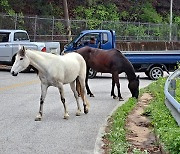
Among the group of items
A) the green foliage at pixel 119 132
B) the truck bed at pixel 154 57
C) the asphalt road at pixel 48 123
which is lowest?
the asphalt road at pixel 48 123

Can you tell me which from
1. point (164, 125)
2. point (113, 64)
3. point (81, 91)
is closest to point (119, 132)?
point (164, 125)

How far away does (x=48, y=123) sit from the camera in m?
11.8

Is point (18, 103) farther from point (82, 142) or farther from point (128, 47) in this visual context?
point (128, 47)

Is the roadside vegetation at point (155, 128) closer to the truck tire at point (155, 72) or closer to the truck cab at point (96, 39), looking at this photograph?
the truck tire at point (155, 72)

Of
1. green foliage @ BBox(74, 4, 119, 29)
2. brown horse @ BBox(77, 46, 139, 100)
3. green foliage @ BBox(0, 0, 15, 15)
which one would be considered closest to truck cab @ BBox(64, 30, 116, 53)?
brown horse @ BBox(77, 46, 139, 100)

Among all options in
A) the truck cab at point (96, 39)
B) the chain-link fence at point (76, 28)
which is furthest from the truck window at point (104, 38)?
the chain-link fence at point (76, 28)

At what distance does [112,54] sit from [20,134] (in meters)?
7.07

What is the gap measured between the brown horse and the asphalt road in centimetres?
63

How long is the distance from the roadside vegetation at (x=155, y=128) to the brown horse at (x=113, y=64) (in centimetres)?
96

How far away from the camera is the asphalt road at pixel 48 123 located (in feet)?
30.8

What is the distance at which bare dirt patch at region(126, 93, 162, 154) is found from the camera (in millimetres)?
9289

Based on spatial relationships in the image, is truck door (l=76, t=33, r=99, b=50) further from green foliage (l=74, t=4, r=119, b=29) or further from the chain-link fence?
green foliage (l=74, t=4, r=119, b=29)

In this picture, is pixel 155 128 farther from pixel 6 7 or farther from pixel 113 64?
pixel 6 7

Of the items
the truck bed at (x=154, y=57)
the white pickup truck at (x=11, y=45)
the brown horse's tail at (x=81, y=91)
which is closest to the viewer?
the brown horse's tail at (x=81, y=91)
